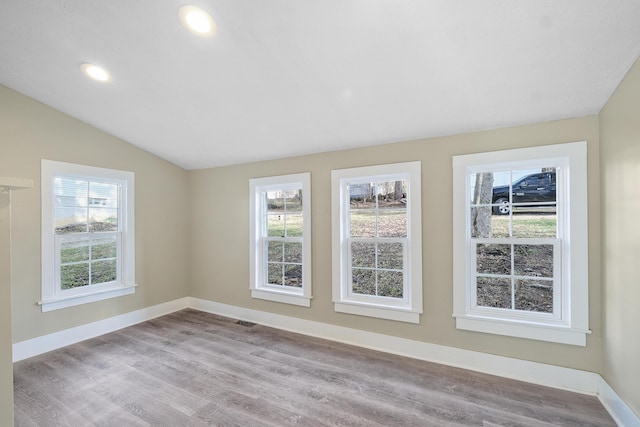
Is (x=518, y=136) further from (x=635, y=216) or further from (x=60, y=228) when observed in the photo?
(x=60, y=228)

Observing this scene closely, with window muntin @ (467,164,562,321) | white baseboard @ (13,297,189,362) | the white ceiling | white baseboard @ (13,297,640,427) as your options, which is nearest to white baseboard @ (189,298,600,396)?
white baseboard @ (13,297,640,427)

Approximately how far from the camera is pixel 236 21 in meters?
1.83

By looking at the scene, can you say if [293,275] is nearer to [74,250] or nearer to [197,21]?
[74,250]

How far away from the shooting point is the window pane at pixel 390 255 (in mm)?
3051

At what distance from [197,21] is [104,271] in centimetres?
331

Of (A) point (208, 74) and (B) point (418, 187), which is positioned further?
(B) point (418, 187)

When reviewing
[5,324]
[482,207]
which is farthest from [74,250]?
[482,207]

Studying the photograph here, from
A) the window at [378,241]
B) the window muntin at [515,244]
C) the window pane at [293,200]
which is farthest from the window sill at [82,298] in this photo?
the window muntin at [515,244]

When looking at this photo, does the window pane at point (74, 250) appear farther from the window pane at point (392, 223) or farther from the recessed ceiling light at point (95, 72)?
the window pane at point (392, 223)

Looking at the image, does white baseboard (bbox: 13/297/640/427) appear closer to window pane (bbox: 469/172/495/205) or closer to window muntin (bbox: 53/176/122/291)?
window muntin (bbox: 53/176/122/291)

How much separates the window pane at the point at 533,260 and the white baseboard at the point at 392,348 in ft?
2.48

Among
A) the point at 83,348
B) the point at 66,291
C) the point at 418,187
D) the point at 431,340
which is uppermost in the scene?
the point at 418,187

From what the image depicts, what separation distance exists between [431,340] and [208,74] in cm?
312

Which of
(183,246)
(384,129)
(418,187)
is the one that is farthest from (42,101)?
(418,187)
